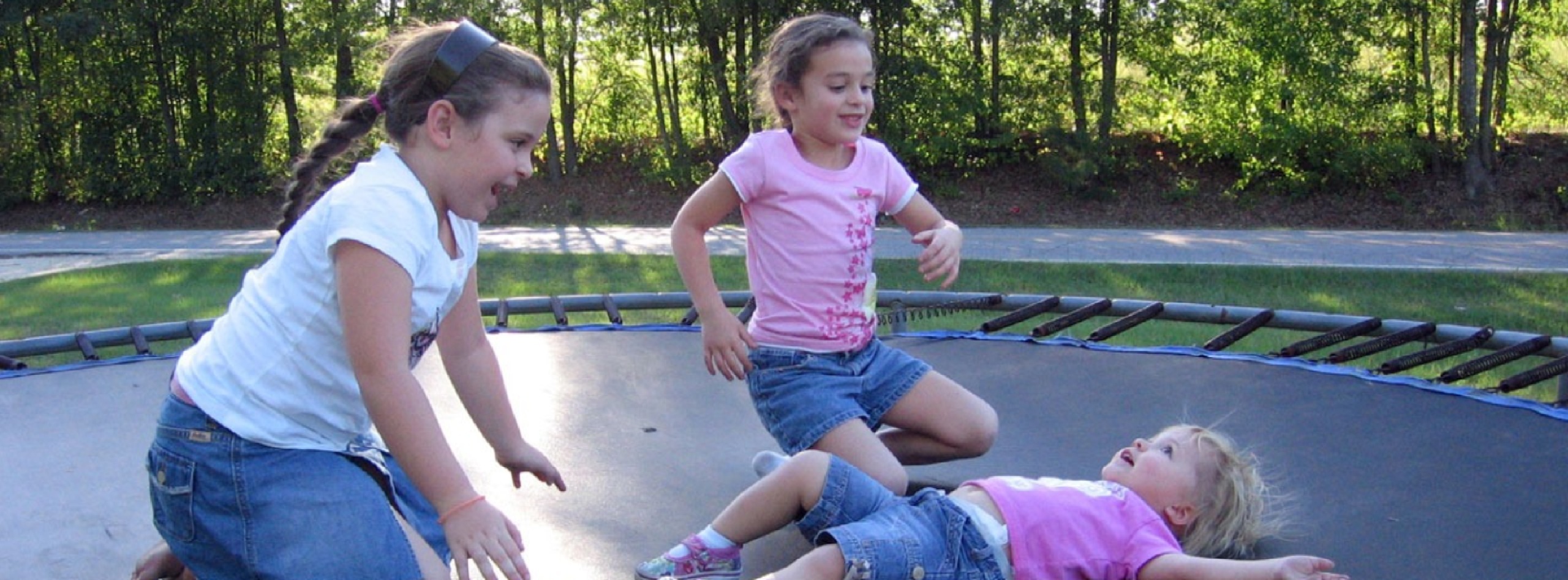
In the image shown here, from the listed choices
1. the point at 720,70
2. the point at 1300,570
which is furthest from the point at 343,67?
the point at 1300,570

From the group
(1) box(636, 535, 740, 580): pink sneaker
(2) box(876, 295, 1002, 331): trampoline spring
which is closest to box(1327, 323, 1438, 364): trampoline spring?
(2) box(876, 295, 1002, 331): trampoline spring

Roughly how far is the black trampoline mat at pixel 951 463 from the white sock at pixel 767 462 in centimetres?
6

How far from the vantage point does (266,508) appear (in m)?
1.46

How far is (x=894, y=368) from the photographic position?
2242 millimetres

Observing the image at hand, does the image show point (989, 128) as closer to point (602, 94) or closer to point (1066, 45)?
point (1066, 45)

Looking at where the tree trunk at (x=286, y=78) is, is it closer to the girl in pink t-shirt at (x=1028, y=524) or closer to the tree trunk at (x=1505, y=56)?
the tree trunk at (x=1505, y=56)

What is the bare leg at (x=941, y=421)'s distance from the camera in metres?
2.19

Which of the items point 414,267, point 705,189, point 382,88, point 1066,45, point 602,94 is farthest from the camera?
point 602,94

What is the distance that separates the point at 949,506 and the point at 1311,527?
665 millimetres

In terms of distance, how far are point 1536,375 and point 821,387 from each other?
165 centimetres

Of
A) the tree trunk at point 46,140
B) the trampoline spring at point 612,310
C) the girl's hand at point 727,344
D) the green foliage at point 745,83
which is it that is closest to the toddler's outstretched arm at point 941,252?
the girl's hand at point 727,344

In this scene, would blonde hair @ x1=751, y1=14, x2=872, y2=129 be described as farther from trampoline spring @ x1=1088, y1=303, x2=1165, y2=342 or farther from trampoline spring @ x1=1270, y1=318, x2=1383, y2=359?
trampoline spring @ x1=1270, y1=318, x2=1383, y2=359

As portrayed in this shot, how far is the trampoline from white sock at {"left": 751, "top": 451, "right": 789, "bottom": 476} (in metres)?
0.06

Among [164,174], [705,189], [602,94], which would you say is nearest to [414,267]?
[705,189]
